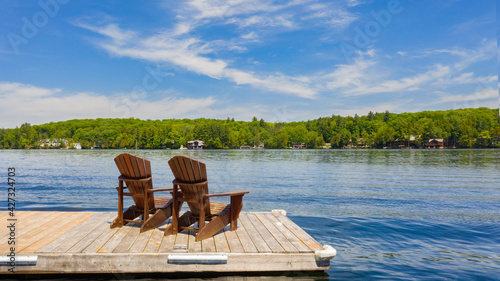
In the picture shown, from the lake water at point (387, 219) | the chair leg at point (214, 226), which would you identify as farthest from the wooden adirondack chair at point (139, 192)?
the lake water at point (387, 219)

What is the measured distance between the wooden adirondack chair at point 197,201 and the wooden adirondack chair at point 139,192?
0.36 metres

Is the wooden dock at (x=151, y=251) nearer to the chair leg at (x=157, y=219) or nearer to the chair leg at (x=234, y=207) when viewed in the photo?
the chair leg at (x=157, y=219)

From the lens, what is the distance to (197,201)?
5.04m

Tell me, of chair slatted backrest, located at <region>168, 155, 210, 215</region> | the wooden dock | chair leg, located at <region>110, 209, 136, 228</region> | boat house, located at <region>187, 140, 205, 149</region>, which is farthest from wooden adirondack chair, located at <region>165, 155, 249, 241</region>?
boat house, located at <region>187, 140, 205, 149</region>

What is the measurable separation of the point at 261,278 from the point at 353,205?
9.00 metres

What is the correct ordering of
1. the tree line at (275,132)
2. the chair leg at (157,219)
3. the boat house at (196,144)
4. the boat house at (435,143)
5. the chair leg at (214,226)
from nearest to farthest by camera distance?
the chair leg at (214,226)
the chair leg at (157,219)
the tree line at (275,132)
the boat house at (435,143)
the boat house at (196,144)

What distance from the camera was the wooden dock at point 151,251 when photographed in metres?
4.43

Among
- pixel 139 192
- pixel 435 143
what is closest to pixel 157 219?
pixel 139 192

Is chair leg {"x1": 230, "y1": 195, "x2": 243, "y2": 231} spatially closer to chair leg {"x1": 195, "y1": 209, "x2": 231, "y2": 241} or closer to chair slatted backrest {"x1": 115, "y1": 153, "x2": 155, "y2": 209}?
chair leg {"x1": 195, "y1": 209, "x2": 231, "y2": 241}

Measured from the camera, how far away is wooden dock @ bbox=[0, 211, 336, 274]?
14.5 ft

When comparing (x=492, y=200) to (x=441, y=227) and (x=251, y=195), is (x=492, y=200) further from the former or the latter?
(x=251, y=195)

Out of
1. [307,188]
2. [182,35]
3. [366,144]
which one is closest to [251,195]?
[307,188]

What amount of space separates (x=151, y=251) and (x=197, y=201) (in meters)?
0.95

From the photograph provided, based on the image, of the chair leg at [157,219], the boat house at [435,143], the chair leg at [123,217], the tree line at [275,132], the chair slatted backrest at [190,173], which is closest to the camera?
the chair slatted backrest at [190,173]
